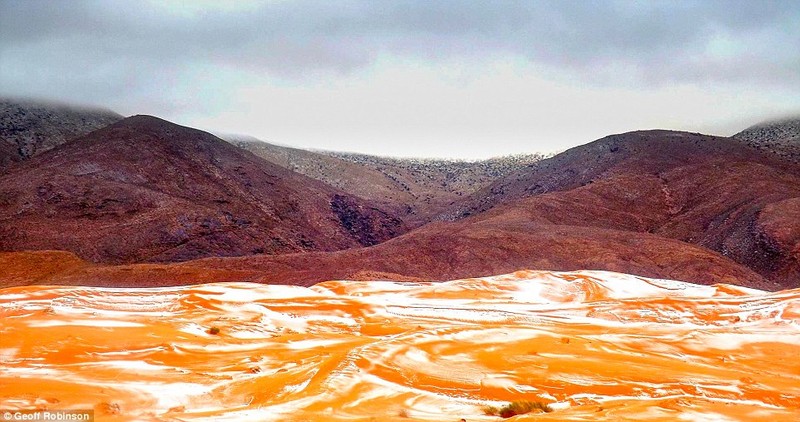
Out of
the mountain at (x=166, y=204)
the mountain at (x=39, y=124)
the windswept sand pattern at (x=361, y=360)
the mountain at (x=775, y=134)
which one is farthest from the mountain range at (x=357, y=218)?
the windswept sand pattern at (x=361, y=360)

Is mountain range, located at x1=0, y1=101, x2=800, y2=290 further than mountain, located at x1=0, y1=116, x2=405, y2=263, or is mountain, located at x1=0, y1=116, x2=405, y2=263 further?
mountain, located at x1=0, y1=116, x2=405, y2=263

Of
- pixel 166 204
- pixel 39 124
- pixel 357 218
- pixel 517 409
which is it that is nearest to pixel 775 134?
pixel 357 218

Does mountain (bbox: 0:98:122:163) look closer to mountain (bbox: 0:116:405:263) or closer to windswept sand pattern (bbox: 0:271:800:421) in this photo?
mountain (bbox: 0:116:405:263)

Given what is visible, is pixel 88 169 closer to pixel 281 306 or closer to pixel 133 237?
pixel 133 237

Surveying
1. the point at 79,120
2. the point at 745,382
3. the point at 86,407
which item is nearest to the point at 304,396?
the point at 86,407

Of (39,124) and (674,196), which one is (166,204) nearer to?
A: (39,124)

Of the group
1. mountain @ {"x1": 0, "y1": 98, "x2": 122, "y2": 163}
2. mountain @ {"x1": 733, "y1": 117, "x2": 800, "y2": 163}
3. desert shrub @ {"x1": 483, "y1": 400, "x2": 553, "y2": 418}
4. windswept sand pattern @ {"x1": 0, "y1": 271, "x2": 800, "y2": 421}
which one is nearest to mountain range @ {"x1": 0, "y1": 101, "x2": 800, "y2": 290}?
mountain @ {"x1": 0, "y1": 98, "x2": 122, "y2": 163}

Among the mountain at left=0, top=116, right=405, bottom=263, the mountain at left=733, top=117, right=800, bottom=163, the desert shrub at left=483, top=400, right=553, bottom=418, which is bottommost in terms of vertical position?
the desert shrub at left=483, top=400, right=553, bottom=418
